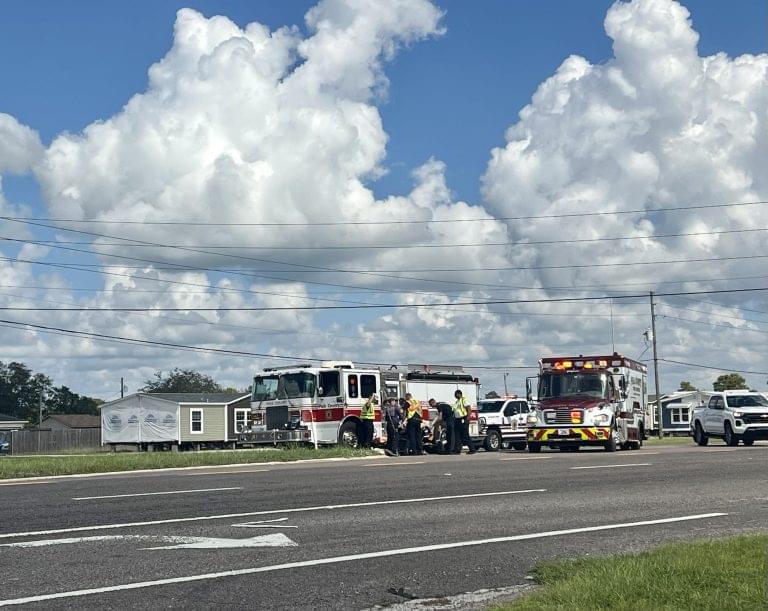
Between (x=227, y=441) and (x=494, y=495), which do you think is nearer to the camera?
(x=494, y=495)

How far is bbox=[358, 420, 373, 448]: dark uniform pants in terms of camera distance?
108 feet

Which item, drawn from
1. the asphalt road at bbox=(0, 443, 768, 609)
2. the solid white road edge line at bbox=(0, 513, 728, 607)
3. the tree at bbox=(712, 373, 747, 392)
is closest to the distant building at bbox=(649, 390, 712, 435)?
the tree at bbox=(712, 373, 747, 392)

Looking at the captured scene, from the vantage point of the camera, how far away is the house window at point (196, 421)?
66438 mm

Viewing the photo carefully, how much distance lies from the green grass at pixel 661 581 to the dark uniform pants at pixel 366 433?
24.2 meters

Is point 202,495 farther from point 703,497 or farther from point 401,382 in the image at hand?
point 401,382

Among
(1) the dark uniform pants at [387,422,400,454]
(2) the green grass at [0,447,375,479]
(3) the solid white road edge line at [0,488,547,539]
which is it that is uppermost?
(1) the dark uniform pants at [387,422,400,454]

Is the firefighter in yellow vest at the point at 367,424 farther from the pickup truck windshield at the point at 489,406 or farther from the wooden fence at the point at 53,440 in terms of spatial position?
the wooden fence at the point at 53,440

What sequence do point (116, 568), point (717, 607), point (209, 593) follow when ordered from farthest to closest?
point (116, 568) < point (209, 593) < point (717, 607)

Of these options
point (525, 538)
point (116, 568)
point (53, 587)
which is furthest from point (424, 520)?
point (53, 587)

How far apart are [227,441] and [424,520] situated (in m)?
56.5

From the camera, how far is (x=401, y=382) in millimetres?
34812

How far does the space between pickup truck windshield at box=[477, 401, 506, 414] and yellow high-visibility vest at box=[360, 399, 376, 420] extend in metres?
6.17

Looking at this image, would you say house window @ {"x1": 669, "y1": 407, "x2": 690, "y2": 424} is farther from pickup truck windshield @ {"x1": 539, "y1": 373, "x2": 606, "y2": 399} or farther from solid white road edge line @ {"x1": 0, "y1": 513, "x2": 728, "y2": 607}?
solid white road edge line @ {"x1": 0, "y1": 513, "x2": 728, "y2": 607}

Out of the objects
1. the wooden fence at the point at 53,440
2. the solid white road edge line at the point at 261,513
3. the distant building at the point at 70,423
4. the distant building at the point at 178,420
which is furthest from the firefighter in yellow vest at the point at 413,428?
the distant building at the point at 70,423
